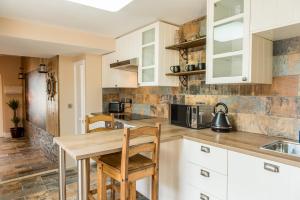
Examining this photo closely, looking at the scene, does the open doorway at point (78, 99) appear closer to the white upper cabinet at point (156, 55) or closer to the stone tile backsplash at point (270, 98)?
the white upper cabinet at point (156, 55)

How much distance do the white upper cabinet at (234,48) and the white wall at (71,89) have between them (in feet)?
7.80

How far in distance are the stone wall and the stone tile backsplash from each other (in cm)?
315

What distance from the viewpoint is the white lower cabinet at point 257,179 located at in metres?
1.27

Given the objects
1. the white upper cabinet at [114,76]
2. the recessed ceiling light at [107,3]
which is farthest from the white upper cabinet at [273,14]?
the white upper cabinet at [114,76]

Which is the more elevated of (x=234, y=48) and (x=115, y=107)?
(x=234, y=48)

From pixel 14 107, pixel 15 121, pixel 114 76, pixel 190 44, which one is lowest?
pixel 15 121

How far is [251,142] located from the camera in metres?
1.64

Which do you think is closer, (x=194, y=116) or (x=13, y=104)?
(x=194, y=116)

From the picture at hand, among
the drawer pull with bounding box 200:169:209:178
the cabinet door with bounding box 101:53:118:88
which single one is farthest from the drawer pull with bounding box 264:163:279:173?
the cabinet door with bounding box 101:53:118:88

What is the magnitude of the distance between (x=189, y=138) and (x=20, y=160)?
4.12 meters

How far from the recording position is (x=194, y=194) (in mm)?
1860

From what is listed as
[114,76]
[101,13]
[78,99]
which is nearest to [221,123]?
[101,13]

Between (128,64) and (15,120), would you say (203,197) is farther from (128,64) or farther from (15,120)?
→ (15,120)

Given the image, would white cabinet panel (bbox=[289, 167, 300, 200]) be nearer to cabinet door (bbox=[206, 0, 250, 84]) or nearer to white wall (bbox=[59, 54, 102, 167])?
cabinet door (bbox=[206, 0, 250, 84])
